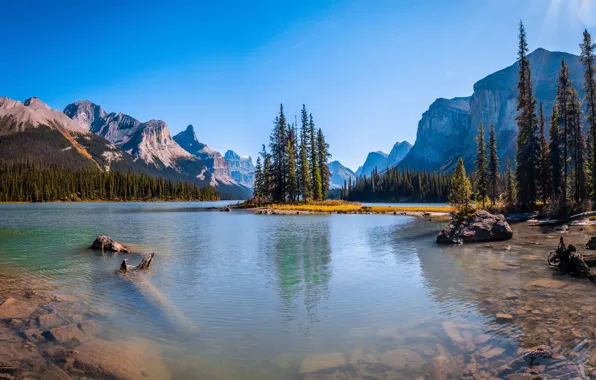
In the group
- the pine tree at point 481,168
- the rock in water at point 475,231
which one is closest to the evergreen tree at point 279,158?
the pine tree at point 481,168

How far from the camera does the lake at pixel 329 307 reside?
7.53 m

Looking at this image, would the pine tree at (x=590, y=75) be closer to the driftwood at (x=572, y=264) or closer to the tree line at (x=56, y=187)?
the driftwood at (x=572, y=264)

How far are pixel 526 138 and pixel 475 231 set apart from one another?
2935 cm

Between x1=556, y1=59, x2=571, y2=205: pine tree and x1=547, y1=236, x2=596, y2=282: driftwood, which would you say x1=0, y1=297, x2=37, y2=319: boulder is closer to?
x1=547, y1=236, x2=596, y2=282: driftwood

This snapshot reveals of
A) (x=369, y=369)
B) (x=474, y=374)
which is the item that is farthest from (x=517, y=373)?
(x=369, y=369)

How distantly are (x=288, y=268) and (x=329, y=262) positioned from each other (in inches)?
113

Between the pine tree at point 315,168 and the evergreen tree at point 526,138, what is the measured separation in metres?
50.4

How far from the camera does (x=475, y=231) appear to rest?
28.0 m

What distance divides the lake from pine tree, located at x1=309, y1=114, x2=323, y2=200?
2743 inches

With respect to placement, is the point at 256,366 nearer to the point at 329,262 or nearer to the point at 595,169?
the point at 329,262

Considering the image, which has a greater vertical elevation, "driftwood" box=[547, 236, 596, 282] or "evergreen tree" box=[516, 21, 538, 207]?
"evergreen tree" box=[516, 21, 538, 207]

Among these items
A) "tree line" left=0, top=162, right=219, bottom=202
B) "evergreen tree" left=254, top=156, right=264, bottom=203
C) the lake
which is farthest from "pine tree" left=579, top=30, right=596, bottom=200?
"tree line" left=0, top=162, right=219, bottom=202

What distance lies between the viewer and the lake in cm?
753

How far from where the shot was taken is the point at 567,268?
15.3 metres
